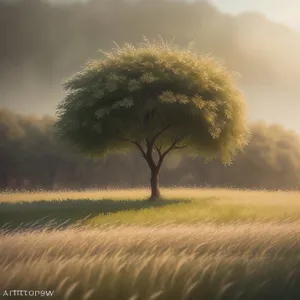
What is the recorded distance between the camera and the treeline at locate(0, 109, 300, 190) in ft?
81.2

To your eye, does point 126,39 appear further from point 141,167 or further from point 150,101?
point 141,167

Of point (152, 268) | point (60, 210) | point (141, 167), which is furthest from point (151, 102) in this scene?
point (152, 268)

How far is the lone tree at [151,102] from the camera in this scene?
1769 cm

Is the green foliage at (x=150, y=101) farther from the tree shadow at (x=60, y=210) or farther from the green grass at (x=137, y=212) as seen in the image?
the green grass at (x=137, y=212)

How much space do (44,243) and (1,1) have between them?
7.37 meters

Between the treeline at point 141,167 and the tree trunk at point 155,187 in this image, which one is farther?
the treeline at point 141,167

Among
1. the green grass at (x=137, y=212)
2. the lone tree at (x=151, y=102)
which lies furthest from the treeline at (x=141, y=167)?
the green grass at (x=137, y=212)

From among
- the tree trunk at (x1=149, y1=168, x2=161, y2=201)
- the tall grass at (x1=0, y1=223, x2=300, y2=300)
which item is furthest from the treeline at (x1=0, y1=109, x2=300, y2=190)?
the tall grass at (x1=0, y1=223, x2=300, y2=300)

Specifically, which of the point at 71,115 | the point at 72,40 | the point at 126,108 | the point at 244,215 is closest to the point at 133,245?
the point at 244,215

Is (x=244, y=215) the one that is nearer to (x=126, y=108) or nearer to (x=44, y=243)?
(x=126, y=108)

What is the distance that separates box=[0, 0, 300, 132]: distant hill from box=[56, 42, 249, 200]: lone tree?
348 centimetres

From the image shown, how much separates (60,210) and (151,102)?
5.81m

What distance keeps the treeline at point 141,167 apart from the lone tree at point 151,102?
448 cm

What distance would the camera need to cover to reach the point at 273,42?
12.7 m
